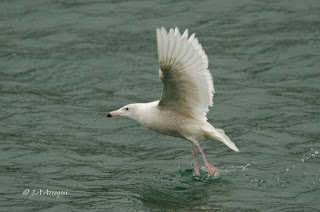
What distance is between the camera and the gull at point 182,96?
830cm

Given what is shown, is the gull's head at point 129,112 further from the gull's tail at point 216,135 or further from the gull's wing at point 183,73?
the gull's tail at point 216,135

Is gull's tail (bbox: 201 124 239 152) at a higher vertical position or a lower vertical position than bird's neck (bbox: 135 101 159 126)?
lower

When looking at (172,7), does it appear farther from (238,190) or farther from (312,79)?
(238,190)

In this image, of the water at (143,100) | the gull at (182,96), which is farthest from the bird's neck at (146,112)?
the water at (143,100)

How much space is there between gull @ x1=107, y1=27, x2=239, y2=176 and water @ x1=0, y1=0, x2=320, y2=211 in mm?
693

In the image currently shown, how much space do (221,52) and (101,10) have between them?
135 inches

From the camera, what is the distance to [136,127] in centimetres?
1180

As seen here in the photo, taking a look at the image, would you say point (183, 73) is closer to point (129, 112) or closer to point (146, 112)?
point (146, 112)

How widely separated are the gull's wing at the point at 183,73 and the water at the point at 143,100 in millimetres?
1132

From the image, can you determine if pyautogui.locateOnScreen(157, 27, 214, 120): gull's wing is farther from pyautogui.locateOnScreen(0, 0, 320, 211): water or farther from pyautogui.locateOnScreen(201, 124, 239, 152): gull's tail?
pyautogui.locateOnScreen(0, 0, 320, 211): water

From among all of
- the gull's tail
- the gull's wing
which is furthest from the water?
the gull's wing

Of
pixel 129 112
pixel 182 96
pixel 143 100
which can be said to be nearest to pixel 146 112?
pixel 129 112

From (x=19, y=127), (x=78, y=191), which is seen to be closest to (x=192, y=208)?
(x=78, y=191)

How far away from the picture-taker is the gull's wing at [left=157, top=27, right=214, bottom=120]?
324 inches
